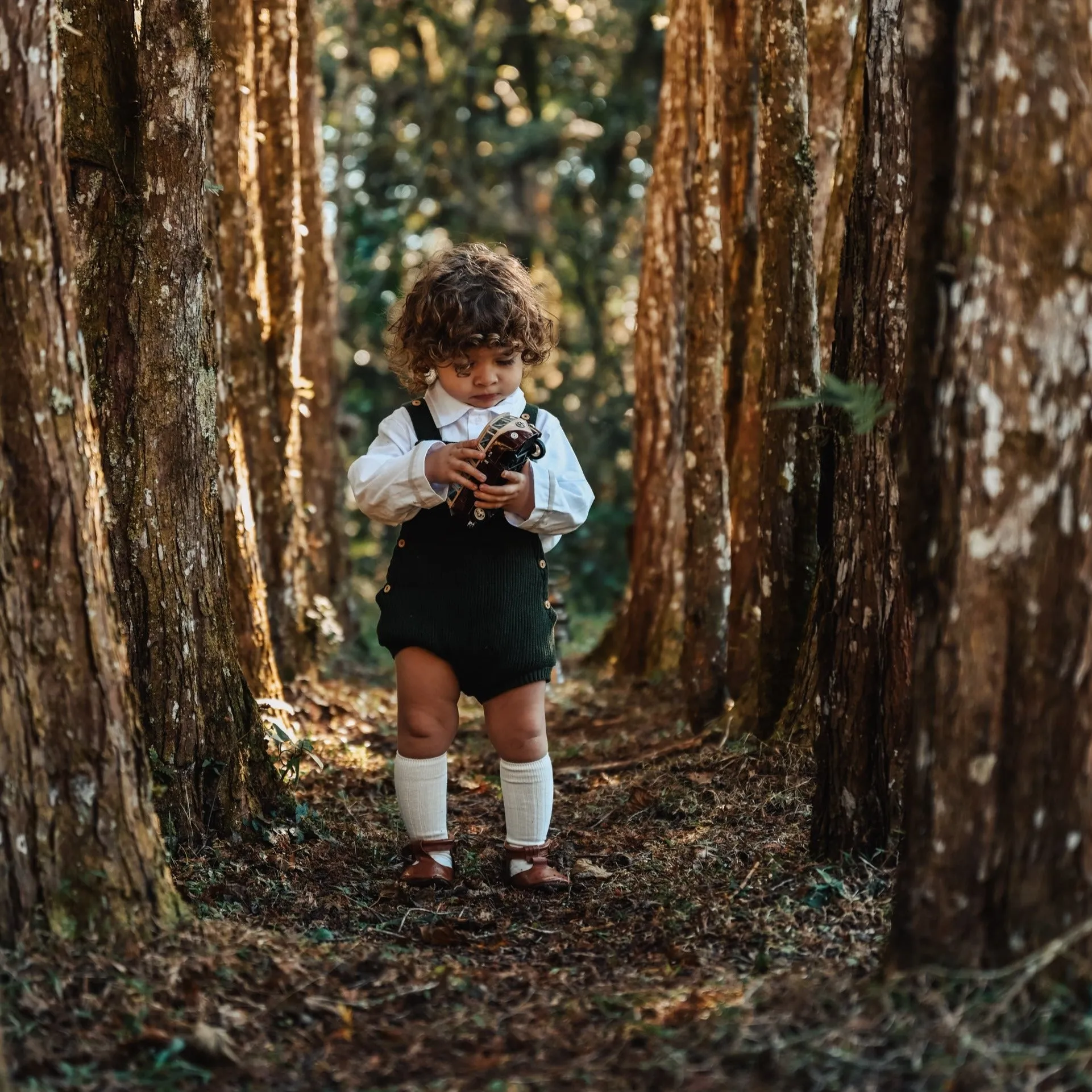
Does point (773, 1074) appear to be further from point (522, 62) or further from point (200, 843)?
point (522, 62)

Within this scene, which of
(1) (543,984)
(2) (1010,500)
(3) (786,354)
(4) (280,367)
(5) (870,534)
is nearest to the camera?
(2) (1010,500)

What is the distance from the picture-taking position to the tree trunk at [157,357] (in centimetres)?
468

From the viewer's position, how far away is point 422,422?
4.67 m

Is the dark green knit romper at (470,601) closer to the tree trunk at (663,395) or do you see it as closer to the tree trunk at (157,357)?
the tree trunk at (157,357)

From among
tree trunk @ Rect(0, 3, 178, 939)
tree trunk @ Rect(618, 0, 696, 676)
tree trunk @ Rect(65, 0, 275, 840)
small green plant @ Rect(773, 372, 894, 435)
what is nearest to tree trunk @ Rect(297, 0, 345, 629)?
tree trunk @ Rect(618, 0, 696, 676)

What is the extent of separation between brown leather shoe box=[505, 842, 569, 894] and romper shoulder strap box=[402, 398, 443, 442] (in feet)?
4.66

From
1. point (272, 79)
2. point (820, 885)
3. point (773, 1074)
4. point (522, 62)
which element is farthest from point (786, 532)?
point (522, 62)

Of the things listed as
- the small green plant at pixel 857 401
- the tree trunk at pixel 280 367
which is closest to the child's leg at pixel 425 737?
the small green plant at pixel 857 401

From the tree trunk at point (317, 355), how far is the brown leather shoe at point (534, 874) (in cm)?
554

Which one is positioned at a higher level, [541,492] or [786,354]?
[786,354]

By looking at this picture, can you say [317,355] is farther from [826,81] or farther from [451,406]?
[451,406]

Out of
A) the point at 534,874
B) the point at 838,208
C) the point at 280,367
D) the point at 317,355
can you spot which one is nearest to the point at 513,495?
the point at 534,874

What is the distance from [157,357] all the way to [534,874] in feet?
7.17

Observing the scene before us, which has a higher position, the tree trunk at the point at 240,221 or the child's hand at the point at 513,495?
the tree trunk at the point at 240,221
